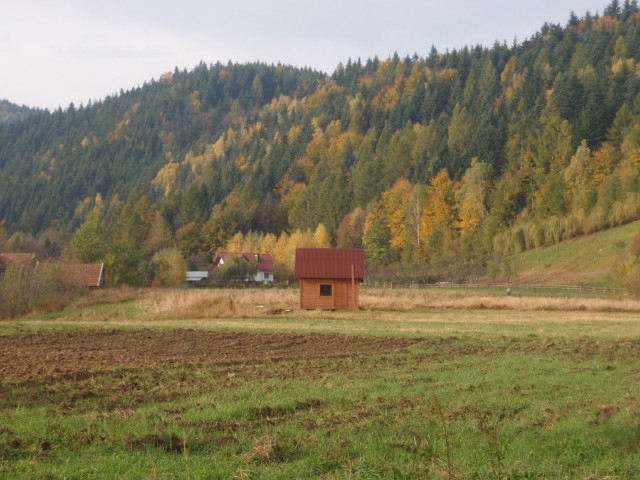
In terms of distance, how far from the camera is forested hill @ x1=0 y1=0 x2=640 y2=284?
301 feet

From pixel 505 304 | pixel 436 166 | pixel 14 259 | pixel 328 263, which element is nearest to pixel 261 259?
pixel 436 166

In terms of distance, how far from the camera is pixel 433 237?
3661 inches

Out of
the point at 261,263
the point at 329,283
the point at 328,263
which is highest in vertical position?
the point at 328,263

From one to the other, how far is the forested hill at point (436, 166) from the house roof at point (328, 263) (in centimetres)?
3560

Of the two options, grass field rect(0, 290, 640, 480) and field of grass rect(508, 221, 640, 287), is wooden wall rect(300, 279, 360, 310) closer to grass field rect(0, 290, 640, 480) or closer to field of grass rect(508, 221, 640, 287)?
grass field rect(0, 290, 640, 480)

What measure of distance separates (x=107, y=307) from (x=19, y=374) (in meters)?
30.9

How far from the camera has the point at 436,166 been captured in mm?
116500

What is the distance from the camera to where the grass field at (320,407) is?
6859 mm

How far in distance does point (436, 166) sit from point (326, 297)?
81.9 metres

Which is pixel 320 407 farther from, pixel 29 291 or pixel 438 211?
pixel 438 211

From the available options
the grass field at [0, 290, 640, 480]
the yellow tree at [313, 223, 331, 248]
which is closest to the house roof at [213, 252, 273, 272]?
the yellow tree at [313, 223, 331, 248]

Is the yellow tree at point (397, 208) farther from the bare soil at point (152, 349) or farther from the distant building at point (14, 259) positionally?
the bare soil at point (152, 349)

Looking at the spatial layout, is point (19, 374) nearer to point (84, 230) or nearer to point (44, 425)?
point (44, 425)

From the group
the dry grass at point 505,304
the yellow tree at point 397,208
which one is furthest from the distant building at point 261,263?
the dry grass at point 505,304
